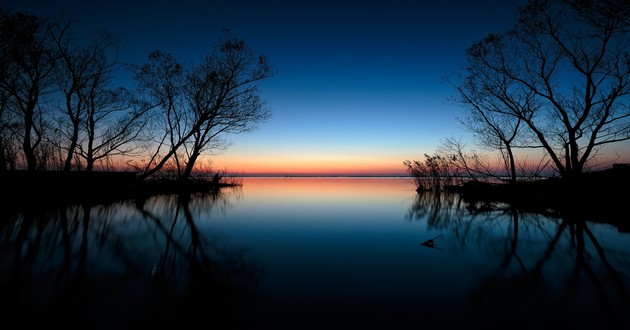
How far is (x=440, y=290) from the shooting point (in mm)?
4176

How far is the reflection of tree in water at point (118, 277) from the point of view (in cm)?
322

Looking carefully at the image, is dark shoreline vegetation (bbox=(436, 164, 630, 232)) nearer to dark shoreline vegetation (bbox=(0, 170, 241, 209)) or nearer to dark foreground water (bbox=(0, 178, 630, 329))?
dark foreground water (bbox=(0, 178, 630, 329))

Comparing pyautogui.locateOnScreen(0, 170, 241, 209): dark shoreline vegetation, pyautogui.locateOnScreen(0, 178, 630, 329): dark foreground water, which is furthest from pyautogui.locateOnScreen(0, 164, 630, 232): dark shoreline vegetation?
pyautogui.locateOnScreen(0, 178, 630, 329): dark foreground water

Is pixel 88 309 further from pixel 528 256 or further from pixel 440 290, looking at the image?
pixel 528 256

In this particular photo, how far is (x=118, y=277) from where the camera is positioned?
178 inches

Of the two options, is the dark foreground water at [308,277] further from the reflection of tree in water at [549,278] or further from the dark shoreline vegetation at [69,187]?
the dark shoreline vegetation at [69,187]

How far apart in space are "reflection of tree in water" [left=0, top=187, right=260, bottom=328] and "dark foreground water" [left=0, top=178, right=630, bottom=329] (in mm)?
24

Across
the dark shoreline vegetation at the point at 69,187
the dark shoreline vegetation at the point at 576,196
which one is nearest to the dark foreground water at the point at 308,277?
the dark shoreline vegetation at the point at 576,196

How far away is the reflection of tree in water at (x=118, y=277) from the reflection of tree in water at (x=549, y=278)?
3319mm

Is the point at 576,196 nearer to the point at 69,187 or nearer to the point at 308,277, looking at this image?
the point at 308,277

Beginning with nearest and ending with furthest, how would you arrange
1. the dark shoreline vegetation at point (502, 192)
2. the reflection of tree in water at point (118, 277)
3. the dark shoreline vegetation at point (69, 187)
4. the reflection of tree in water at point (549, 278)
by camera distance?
the reflection of tree in water at point (118, 277)
the reflection of tree in water at point (549, 278)
the dark shoreline vegetation at point (69, 187)
the dark shoreline vegetation at point (502, 192)

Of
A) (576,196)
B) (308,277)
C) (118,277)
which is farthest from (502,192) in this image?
(118,277)

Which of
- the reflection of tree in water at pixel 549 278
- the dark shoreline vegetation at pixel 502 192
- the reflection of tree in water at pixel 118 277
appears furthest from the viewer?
the dark shoreline vegetation at pixel 502 192

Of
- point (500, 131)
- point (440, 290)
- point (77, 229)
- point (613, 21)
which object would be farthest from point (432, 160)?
point (77, 229)
